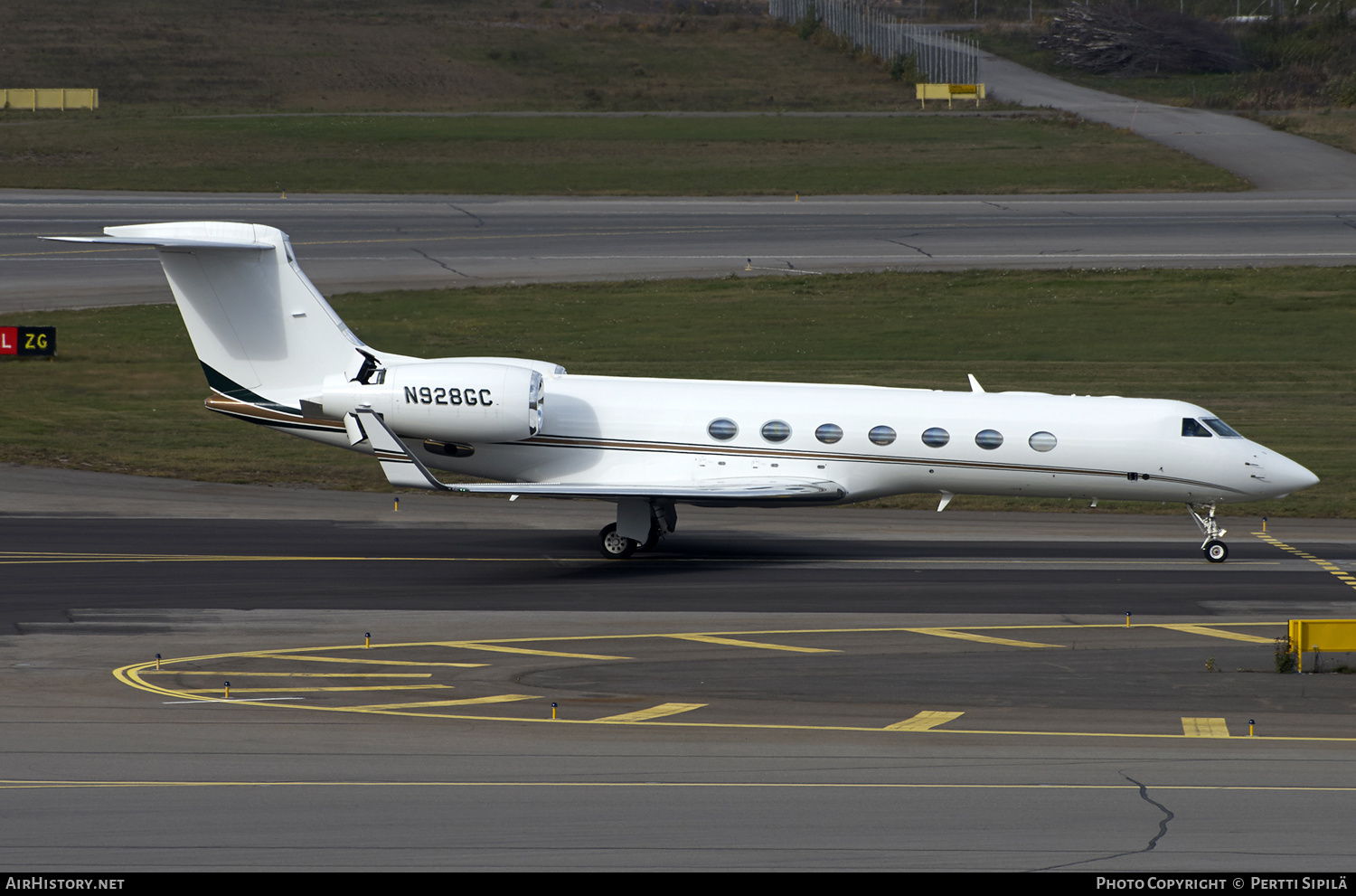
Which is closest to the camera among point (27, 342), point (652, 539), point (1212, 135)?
point (652, 539)

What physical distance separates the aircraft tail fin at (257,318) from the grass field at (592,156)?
133 feet

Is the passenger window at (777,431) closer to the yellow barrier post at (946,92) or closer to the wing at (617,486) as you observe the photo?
the wing at (617,486)

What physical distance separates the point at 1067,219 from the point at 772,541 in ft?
116

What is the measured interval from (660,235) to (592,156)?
1714 centimetres

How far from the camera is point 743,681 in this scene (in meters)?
17.4

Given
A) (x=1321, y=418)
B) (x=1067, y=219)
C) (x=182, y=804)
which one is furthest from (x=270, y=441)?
(x=1067, y=219)

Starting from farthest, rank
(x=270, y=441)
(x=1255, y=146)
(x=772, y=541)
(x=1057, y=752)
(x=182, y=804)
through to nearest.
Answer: (x=1255, y=146)
(x=270, y=441)
(x=772, y=541)
(x=1057, y=752)
(x=182, y=804)

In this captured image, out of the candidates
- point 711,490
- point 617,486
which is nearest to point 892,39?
point 711,490

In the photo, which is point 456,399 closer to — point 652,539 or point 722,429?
point 652,539

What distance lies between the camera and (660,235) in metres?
55.2

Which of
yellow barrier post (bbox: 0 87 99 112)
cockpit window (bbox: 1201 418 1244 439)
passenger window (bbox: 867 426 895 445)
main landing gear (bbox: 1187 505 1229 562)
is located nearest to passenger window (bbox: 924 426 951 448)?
passenger window (bbox: 867 426 895 445)

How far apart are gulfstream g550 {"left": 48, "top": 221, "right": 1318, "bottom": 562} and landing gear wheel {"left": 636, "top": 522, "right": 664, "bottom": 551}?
0.05 metres

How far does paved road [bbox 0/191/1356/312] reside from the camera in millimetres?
50344

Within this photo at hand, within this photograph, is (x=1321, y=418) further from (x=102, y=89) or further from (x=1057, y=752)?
(x=102, y=89)
